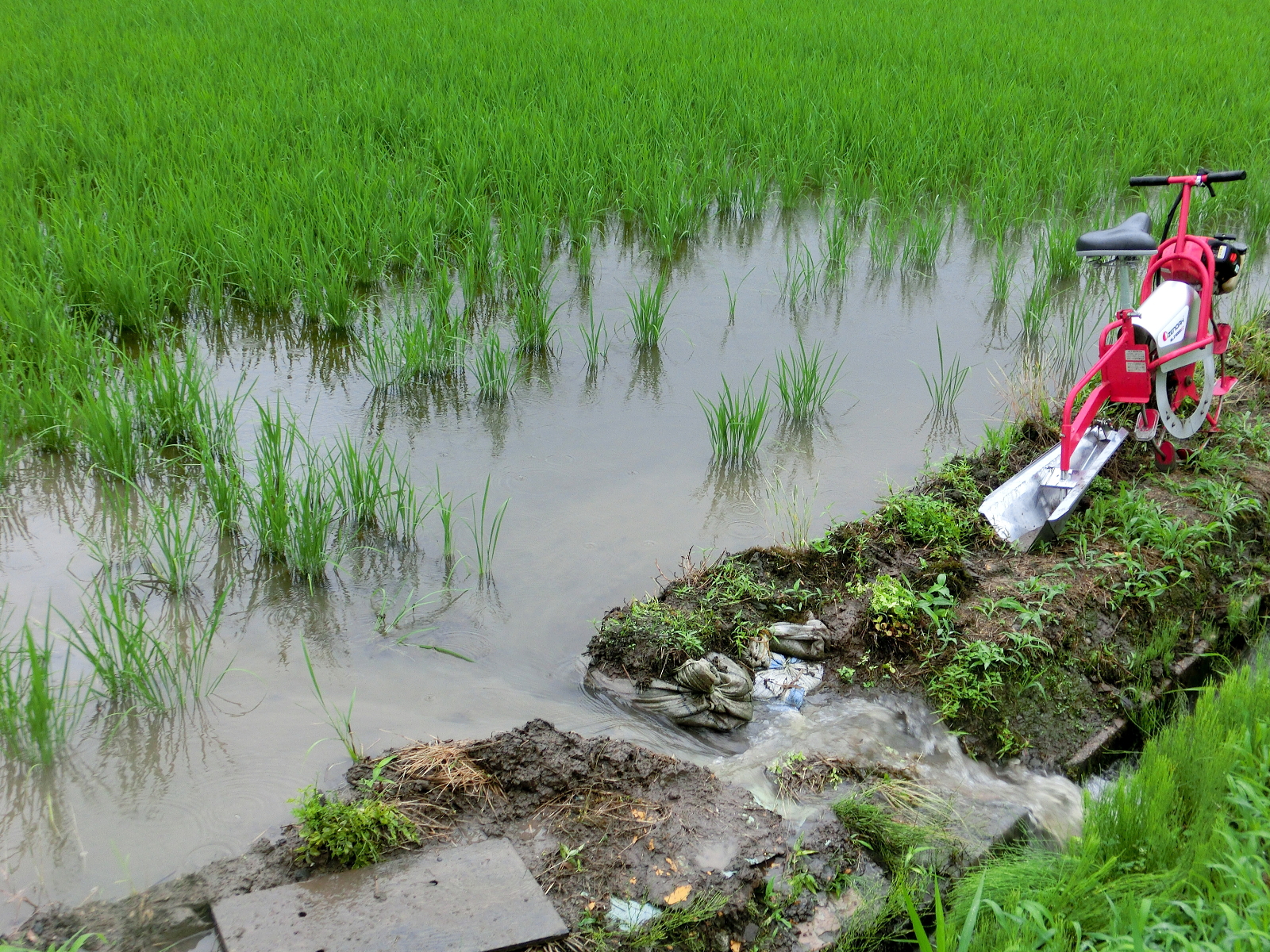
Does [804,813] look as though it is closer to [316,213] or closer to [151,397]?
[151,397]

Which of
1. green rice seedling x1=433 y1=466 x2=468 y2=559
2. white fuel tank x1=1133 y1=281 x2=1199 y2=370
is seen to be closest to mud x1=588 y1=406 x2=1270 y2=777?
white fuel tank x1=1133 y1=281 x2=1199 y2=370

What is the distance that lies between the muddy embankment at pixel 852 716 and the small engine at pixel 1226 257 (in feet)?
1.84

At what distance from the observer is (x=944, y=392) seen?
363 centimetres

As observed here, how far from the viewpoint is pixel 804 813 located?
1964 mm

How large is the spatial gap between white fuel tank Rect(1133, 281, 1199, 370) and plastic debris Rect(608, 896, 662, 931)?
225 centimetres

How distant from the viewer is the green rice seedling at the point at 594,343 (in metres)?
3.71

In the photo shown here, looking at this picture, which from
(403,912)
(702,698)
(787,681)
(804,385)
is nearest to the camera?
(403,912)

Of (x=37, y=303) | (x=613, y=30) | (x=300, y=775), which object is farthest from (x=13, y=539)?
(x=613, y=30)

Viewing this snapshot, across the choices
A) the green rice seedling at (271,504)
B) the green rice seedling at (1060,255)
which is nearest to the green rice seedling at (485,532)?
the green rice seedling at (271,504)

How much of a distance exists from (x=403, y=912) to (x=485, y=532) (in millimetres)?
1352

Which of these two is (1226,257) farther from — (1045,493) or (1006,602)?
(1006,602)

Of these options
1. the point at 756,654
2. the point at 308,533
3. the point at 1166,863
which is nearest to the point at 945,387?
the point at 756,654

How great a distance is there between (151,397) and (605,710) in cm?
192

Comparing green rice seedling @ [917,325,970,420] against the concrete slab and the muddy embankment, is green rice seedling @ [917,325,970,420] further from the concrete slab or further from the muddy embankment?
the concrete slab
